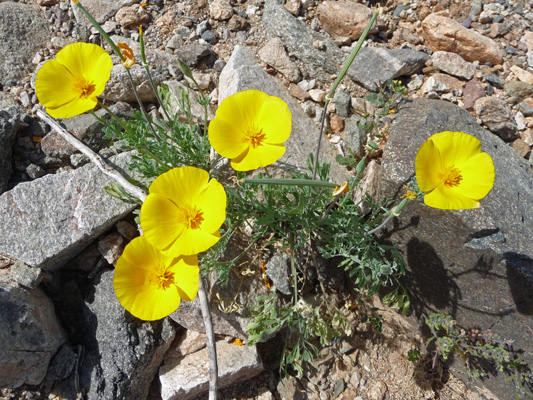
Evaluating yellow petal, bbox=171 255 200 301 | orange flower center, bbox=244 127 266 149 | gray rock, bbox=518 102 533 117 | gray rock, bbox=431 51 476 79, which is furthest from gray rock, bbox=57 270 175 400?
gray rock, bbox=518 102 533 117

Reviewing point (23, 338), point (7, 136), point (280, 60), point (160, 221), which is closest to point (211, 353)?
point (160, 221)

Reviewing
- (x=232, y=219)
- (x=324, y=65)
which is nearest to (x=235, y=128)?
(x=232, y=219)

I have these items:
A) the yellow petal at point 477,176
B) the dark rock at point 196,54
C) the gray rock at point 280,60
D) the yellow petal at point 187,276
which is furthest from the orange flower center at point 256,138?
the dark rock at point 196,54

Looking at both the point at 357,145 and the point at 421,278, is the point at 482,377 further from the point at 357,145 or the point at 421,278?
→ the point at 357,145

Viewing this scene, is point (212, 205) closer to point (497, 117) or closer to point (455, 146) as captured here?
point (455, 146)

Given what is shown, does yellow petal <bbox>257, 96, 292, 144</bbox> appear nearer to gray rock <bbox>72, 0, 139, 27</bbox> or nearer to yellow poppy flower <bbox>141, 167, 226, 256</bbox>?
yellow poppy flower <bbox>141, 167, 226, 256</bbox>

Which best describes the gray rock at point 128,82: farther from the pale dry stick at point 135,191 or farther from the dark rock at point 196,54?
the pale dry stick at point 135,191
